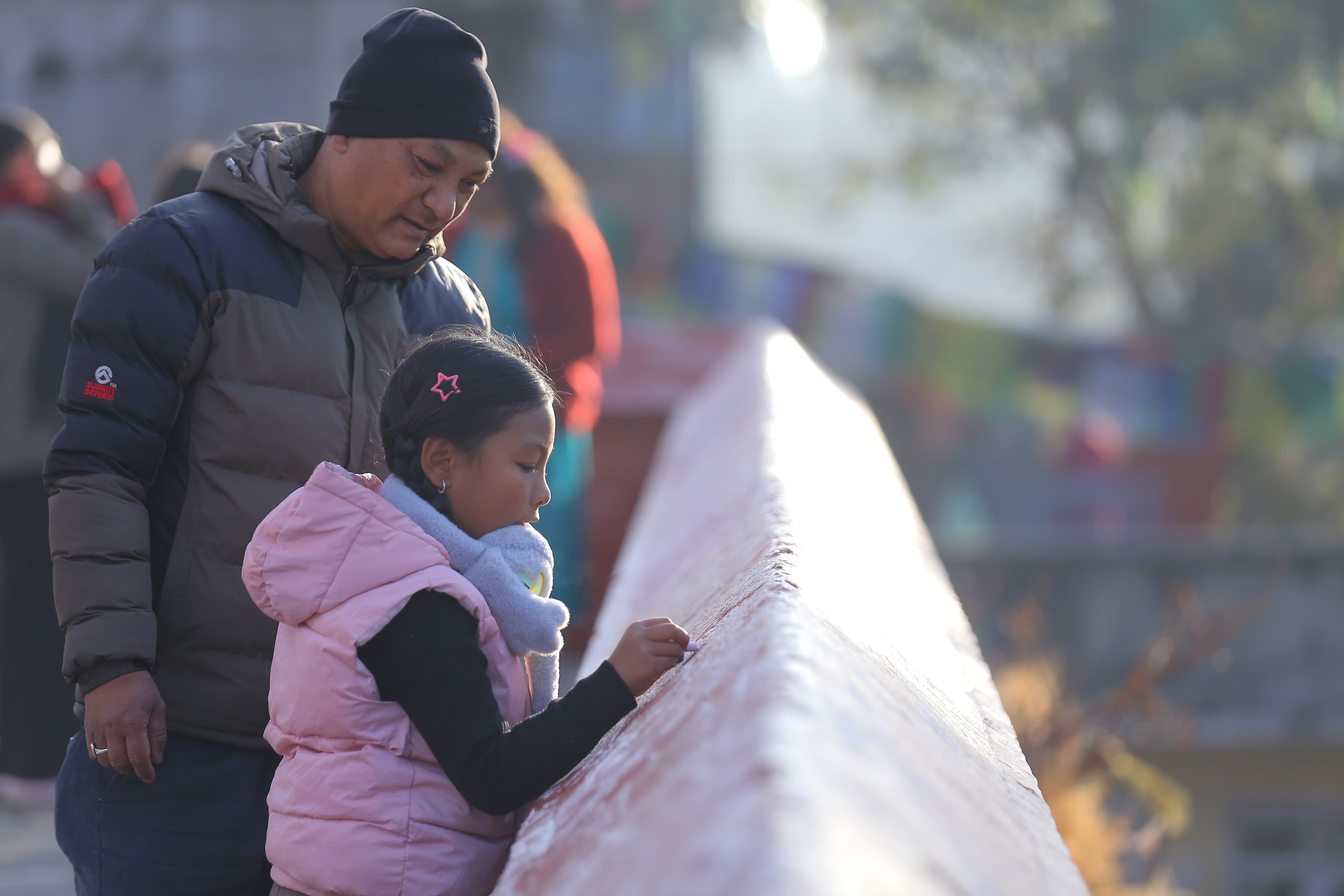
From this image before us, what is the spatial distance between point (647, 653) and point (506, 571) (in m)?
0.19

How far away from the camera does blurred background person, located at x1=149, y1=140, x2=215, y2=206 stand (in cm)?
292

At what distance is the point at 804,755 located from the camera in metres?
0.90

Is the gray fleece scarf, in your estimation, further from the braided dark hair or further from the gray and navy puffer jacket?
the gray and navy puffer jacket

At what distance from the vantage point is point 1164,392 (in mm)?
15039

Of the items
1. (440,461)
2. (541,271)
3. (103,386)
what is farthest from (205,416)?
(541,271)

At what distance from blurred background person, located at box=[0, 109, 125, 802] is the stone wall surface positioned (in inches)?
72.6

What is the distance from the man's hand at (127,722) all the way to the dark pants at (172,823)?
0.22 ft

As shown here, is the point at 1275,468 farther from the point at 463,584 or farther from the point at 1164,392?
the point at 463,584

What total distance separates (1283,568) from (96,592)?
8.35 meters

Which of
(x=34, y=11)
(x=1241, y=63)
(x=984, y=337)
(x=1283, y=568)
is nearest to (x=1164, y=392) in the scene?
(x=984, y=337)

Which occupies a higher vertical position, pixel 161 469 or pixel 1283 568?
pixel 1283 568

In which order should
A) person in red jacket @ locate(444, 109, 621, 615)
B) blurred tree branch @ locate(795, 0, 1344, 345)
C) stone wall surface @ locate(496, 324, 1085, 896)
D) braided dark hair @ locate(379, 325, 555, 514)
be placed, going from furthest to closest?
blurred tree branch @ locate(795, 0, 1344, 345) → person in red jacket @ locate(444, 109, 621, 615) → braided dark hair @ locate(379, 325, 555, 514) → stone wall surface @ locate(496, 324, 1085, 896)

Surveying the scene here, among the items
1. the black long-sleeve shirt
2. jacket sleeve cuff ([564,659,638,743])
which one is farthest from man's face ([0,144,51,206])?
jacket sleeve cuff ([564,659,638,743])

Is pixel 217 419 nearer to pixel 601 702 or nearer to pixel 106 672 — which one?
pixel 106 672
